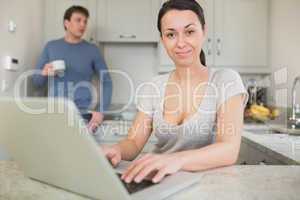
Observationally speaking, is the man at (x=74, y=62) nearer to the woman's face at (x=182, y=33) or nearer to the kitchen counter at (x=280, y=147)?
the kitchen counter at (x=280, y=147)

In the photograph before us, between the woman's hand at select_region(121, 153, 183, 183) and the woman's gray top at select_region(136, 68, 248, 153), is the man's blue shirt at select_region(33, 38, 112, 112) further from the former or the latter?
the woman's hand at select_region(121, 153, 183, 183)

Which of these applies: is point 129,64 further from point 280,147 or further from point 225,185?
point 225,185

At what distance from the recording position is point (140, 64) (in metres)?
3.03

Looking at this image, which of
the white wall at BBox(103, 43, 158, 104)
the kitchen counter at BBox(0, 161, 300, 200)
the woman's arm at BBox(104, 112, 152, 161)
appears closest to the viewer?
the kitchen counter at BBox(0, 161, 300, 200)

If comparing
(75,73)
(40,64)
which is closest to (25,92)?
(40,64)

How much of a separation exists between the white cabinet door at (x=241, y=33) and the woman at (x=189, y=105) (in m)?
1.59

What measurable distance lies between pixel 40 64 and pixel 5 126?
2.05 meters

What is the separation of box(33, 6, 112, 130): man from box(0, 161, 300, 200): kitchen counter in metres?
1.70

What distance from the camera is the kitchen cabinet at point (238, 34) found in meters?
2.69

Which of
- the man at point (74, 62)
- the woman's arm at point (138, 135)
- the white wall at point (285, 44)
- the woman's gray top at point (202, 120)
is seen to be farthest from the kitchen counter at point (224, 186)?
the white wall at point (285, 44)

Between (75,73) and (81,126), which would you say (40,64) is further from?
(81,126)

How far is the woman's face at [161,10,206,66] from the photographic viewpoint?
3.29 feet

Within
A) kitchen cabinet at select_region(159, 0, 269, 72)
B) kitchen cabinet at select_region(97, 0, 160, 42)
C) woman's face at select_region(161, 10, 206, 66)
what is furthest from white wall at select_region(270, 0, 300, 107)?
woman's face at select_region(161, 10, 206, 66)

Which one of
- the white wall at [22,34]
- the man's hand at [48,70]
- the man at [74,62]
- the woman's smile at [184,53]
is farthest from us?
the man at [74,62]
